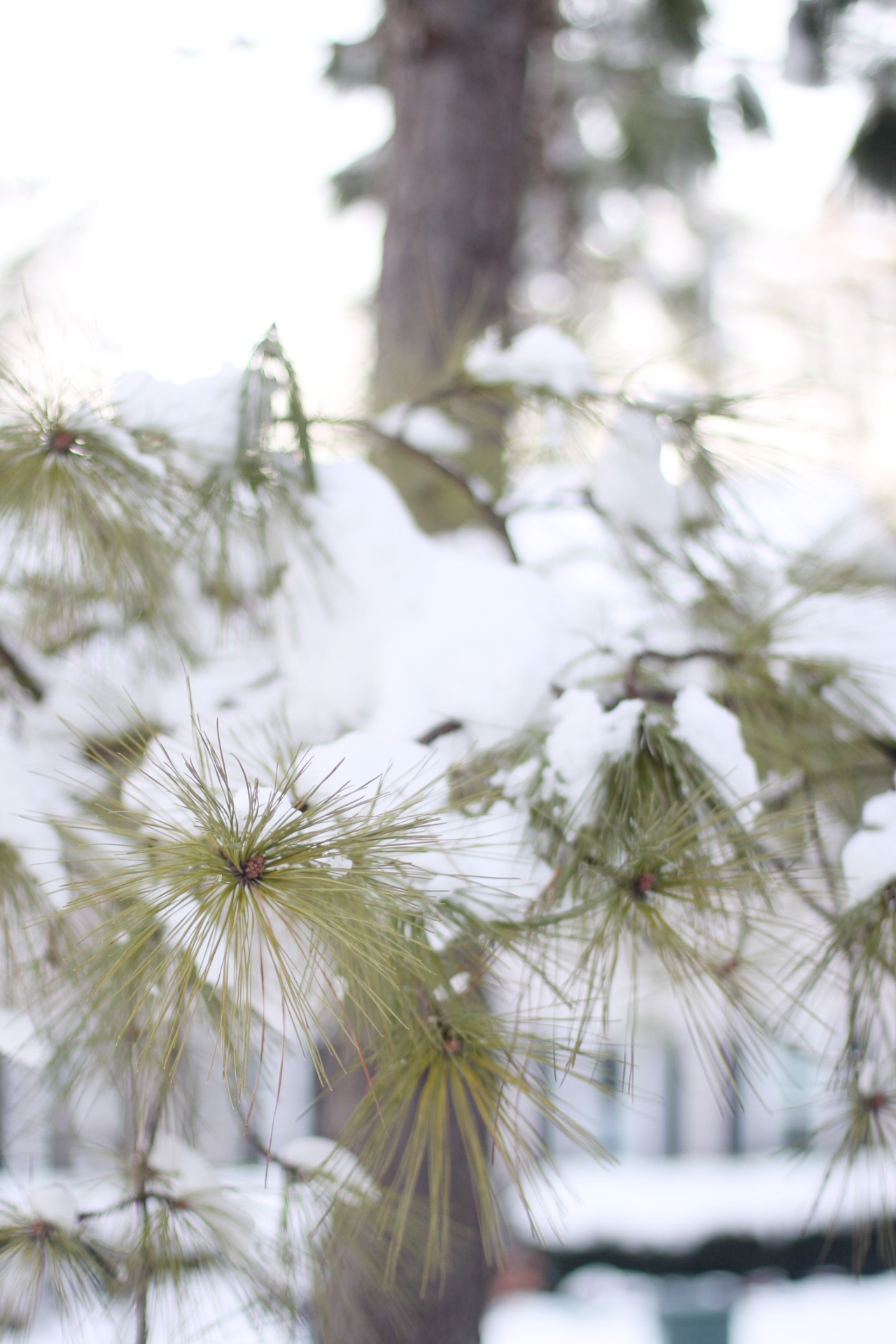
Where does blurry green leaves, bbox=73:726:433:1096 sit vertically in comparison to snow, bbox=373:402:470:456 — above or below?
below

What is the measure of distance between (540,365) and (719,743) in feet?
1.35

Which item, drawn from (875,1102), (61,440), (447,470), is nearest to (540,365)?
(447,470)

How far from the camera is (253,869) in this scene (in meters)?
0.43

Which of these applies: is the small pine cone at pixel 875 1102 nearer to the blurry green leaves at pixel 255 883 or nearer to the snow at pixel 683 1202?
the blurry green leaves at pixel 255 883

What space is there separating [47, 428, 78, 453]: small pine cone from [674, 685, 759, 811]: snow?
0.49 metres

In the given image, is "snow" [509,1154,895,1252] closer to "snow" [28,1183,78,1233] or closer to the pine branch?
"snow" [28,1183,78,1233]

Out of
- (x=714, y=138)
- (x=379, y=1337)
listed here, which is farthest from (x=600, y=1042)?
(x=714, y=138)

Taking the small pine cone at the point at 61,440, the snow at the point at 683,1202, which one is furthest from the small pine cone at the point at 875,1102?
the snow at the point at 683,1202

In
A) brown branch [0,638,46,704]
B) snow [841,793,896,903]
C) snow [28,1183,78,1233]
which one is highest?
brown branch [0,638,46,704]

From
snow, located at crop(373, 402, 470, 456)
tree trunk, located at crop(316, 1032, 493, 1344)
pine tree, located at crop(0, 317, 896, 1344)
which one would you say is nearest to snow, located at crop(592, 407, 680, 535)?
pine tree, located at crop(0, 317, 896, 1344)

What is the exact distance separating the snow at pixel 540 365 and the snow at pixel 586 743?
34 centimetres

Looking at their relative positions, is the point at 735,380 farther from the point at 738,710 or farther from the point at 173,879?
the point at 173,879

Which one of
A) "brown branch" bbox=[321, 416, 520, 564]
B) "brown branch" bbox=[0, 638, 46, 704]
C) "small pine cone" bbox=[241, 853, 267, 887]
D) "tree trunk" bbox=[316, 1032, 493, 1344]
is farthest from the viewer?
"tree trunk" bbox=[316, 1032, 493, 1344]

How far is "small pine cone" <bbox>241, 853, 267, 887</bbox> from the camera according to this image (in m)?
0.44
